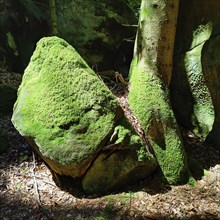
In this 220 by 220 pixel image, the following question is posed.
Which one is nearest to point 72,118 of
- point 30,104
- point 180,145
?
point 30,104

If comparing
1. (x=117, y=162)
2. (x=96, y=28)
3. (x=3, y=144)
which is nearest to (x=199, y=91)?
(x=117, y=162)

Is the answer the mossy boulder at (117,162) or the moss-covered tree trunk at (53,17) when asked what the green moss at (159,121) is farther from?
the moss-covered tree trunk at (53,17)

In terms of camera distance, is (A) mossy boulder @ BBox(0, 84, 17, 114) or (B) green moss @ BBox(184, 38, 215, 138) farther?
(A) mossy boulder @ BBox(0, 84, 17, 114)

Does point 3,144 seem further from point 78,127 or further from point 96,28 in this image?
point 96,28

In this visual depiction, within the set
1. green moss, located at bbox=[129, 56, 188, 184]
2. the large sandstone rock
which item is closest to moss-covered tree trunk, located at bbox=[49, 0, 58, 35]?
green moss, located at bbox=[129, 56, 188, 184]

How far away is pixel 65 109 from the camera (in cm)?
416

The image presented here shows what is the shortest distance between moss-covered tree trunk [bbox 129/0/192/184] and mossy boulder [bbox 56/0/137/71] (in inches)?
80.2

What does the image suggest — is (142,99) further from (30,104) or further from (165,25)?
(30,104)

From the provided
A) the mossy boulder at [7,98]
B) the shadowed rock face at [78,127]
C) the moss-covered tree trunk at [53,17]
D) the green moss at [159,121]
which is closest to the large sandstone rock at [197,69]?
the green moss at [159,121]

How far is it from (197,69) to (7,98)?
138 inches

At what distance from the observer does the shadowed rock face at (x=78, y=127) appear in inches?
158

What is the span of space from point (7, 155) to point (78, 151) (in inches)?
58.5

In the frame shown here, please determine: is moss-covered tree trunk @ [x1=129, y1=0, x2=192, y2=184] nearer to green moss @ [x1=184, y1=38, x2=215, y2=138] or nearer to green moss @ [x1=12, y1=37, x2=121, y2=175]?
green moss @ [x1=184, y1=38, x2=215, y2=138]

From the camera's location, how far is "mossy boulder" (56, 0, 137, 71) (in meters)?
6.96
